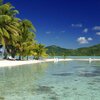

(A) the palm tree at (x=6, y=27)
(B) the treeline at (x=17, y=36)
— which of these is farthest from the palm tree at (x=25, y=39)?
(A) the palm tree at (x=6, y=27)

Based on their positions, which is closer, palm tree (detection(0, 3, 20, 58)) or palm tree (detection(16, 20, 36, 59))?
palm tree (detection(0, 3, 20, 58))

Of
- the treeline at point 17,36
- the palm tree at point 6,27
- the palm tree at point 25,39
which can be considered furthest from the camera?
the palm tree at point 25,39

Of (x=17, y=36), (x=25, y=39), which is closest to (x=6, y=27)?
(x=17, y=36)

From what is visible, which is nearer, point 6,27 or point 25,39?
point 6,27

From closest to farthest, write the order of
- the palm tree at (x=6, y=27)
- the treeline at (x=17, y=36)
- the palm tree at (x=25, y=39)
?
the palm tree at (x=6, y=27), the treeline at (x=17, y=36), the palm tree at (x=25, y=39)

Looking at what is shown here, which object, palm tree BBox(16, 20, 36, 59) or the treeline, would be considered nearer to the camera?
the treeline

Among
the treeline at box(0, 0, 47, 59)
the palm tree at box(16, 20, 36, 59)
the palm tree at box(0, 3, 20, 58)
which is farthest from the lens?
the palm tree at box(16, 20, 36, 59)

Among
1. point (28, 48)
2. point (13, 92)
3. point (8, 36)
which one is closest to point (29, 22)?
point (28, 48)

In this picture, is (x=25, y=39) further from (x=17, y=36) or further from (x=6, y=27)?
(x=6, y=27)

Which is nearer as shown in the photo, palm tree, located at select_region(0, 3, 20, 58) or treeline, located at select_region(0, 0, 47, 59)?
palm tree, located at select_region(0, 3, 20, 58)

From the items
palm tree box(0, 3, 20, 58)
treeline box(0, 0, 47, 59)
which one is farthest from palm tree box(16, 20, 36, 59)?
palm tree box(0, 3, 20, 58)

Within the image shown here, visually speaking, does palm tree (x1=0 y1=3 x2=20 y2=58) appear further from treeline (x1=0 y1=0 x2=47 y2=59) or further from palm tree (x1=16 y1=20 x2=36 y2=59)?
palm tree (x1=16 y1=20 x2=36 y2=59)

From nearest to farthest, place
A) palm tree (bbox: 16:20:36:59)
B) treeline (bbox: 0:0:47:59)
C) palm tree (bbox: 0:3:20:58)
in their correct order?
palm tree (bbox: 0:3:20:58), treeline (bbox: 0:0:47:59), palm tree (bbox: 16:20:36:59)

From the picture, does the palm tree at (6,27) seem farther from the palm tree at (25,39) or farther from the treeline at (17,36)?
the palm tree at (25,39)
